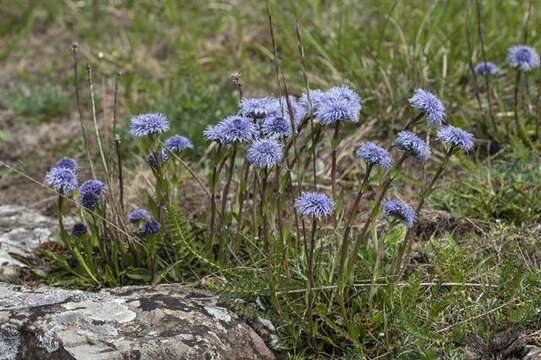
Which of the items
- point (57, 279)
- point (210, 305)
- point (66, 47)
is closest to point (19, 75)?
point (66, 47)

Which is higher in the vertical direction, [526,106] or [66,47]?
[66,47]

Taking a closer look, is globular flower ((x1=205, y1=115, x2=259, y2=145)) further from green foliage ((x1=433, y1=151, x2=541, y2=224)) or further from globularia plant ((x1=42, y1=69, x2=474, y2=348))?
green foliage ((x1=433, y1=151, x2=541, y2=224))

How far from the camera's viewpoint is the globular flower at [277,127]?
2.63 metres

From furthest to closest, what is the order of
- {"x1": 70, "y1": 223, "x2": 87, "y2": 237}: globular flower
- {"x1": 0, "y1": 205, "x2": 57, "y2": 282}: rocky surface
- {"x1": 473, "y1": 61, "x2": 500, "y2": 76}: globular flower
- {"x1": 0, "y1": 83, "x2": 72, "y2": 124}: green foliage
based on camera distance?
{"x1": 0, "y1": 83, "x2": 72, "y2": 124}: green foliage → {"x1": 473, "y1": 61, "x2": 500, "y2": 76}: globular flower → {"x1": 0, "y1": 205, "x2": 57, "y2": 282}: rocky surface → {"x1": 70, "y1": 223, "x2": 87, "y2": 237}: globular flower

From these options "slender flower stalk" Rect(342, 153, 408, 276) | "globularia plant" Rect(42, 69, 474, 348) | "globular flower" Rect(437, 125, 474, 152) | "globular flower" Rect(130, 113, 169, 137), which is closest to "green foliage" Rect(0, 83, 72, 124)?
"globularia plant" Rect(42, 69, 474, 348)

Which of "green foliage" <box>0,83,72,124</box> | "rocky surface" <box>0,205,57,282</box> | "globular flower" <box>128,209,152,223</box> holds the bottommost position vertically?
"rocky surface" <box>0,205,57,282</box>

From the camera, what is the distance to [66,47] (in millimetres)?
5754

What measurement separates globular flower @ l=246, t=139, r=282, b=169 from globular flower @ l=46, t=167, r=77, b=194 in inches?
27.2

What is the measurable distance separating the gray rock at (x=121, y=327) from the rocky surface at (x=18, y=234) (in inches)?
13.7

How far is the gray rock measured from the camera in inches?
95.1

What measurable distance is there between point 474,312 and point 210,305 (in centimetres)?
88

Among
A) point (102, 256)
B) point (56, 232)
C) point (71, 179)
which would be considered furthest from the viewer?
point (56, 232)

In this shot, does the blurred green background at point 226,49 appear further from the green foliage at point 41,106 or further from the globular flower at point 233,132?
the globular flower at point 233,132

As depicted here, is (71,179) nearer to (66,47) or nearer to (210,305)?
(210,305)
